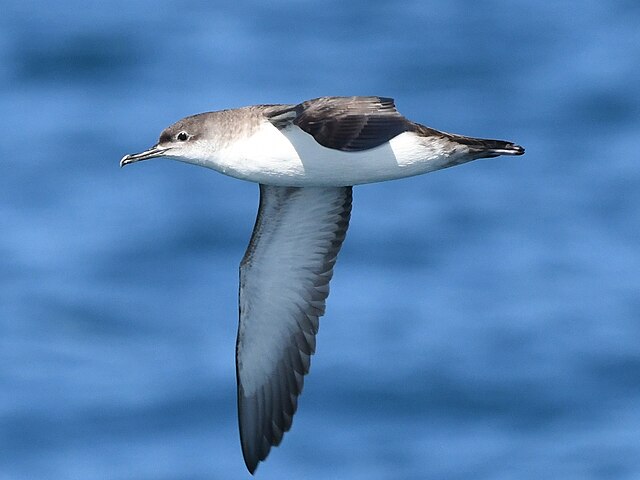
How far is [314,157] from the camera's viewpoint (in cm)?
1318

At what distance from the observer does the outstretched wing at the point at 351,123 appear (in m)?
12.3

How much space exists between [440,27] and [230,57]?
3.61 m

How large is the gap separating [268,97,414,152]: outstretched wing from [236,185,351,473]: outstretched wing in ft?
7.35

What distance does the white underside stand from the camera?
518 inches

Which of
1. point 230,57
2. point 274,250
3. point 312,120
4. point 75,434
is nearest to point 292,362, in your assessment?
point 274,250

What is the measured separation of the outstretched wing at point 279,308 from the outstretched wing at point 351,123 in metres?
2.24

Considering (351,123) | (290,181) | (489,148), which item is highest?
(489,148)

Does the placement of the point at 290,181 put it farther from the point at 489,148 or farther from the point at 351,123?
the point at 489,148

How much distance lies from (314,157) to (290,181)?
0.28 metres

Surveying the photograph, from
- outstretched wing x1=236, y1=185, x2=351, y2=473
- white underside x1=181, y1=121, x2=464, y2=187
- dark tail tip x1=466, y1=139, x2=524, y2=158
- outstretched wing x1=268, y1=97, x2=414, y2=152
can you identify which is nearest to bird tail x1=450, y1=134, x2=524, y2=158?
dark tail tip x1=466, y1=139, x2=524, y2=158

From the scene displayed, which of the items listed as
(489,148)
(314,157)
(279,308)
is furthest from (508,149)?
(279,308)

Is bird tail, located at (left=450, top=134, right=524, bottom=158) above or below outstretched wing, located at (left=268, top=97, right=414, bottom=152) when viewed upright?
above

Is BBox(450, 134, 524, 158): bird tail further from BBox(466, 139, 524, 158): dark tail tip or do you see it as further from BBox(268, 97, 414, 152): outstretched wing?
BBox(268, 97, 414, 152): outstretched wing

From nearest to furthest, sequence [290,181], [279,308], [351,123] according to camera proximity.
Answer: [351,123]
[290,181]
[279,308]
